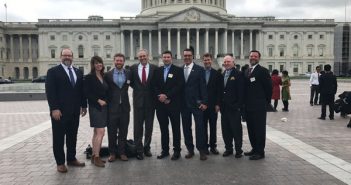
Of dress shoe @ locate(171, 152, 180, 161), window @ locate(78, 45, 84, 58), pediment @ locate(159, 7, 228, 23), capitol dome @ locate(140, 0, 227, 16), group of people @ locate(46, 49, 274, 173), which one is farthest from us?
capitol dome @ locate(140, 0, 227, 16)

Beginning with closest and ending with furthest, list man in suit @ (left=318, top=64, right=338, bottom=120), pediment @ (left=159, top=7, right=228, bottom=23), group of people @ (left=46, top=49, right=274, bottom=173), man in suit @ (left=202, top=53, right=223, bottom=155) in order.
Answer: group of people @ (left=46, top=49, right=274, bottom=173), man in suit @ (left=202, top=53, right=223, bottom=155), man in suit @ (left=318, top=64, right=338, bottom=120), pediment @ (left=159, top=7, right=228, bottom=23)

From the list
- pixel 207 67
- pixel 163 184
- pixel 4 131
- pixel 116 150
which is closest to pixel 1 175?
pixel 116 150

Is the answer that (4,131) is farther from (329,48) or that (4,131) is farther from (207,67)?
(329,48)

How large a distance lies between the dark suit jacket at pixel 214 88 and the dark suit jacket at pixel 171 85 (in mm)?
741

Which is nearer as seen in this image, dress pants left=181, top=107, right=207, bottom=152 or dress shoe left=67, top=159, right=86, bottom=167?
dress shoe left=67, top=159, right=86, bottom=167

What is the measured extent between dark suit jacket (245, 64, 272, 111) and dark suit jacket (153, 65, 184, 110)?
5.82 ft

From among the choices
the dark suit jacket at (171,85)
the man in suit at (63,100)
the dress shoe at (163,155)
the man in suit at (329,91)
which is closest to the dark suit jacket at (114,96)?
the man in suit at (63,100)

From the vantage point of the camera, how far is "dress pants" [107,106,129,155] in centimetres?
888

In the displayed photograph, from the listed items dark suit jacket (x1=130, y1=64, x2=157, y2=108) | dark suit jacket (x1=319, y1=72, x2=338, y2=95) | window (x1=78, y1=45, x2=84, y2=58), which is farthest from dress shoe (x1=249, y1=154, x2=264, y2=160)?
window (x1=78, y1=45, x2=84, y2=58)

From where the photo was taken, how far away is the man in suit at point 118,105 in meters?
8.81

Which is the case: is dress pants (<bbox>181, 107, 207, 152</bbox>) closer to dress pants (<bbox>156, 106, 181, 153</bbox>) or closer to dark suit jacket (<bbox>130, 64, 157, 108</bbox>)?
dress pants (<bbox>156, 106, 181, 153</bbox>)

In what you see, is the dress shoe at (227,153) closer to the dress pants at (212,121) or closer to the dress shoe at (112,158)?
the dress pants at (212,121)

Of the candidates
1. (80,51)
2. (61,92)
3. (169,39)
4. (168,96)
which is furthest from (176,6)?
(61,92)

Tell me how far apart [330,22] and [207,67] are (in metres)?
96.6
